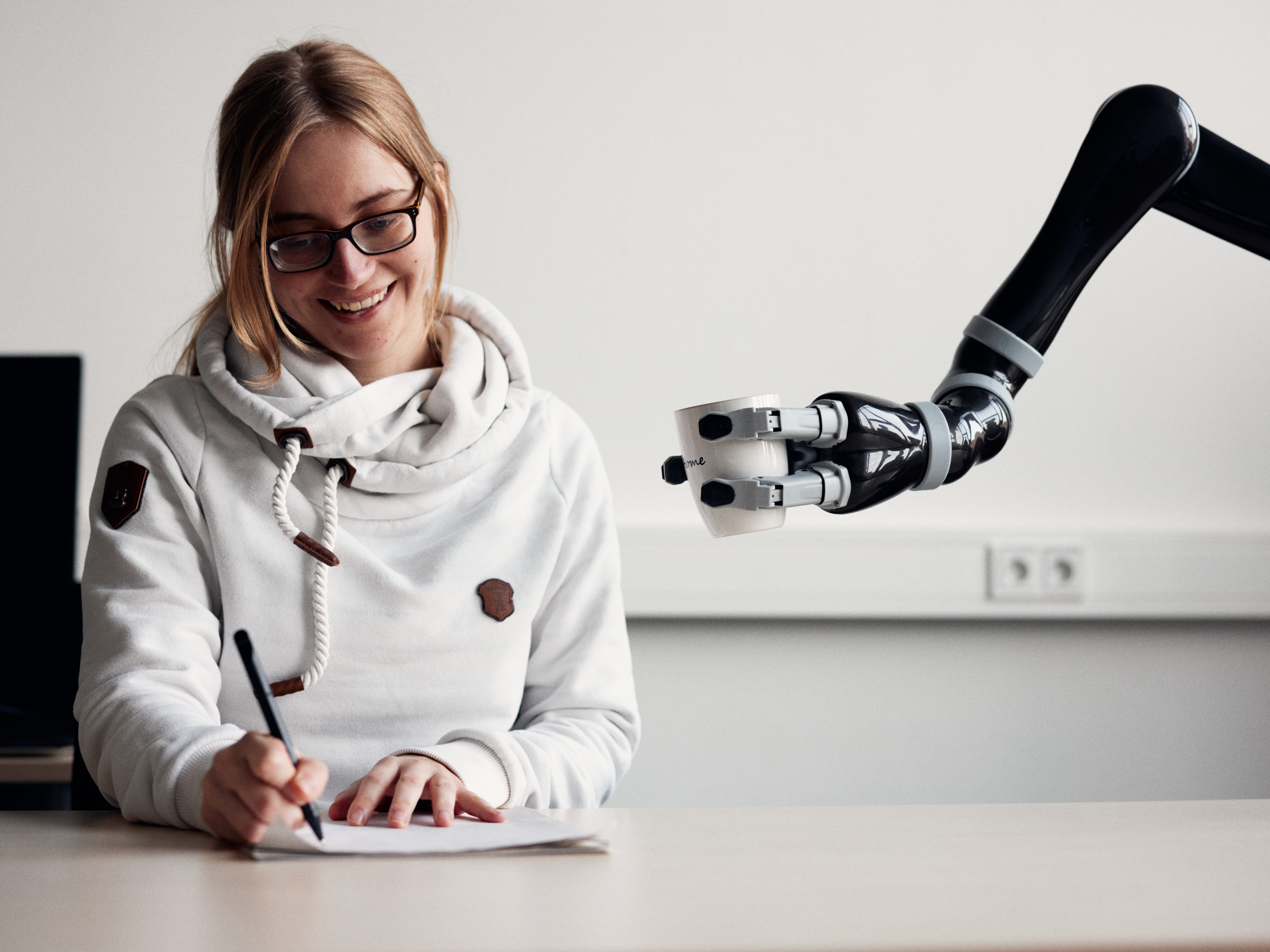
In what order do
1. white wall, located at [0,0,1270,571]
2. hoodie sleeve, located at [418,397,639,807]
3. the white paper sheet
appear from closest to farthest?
the white paper sheet
hoodie sleeve, located at [418,397,639,807]
white wall, located at [0,0,1270,571]

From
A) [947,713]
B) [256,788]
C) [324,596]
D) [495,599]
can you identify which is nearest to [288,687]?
[324,596]

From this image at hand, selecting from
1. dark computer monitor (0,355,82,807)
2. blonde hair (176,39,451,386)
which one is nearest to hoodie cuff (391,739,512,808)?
blonde hair (176,39,451,386)

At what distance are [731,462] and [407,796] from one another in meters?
0.31

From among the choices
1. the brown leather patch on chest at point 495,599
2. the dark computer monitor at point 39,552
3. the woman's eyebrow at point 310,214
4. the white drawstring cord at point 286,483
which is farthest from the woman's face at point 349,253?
the dark computer monitor at point 39,552

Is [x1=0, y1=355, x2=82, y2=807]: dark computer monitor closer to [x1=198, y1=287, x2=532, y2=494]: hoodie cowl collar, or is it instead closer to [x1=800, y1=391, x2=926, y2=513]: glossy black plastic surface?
[x1=198, y1=287, x2=532, y2=494]: hoodie cowl collar

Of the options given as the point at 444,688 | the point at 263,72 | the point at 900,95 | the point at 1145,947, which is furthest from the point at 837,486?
the point at 900,95

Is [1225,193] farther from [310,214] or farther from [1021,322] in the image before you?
[310,214]

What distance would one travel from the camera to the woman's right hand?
23.8 inches

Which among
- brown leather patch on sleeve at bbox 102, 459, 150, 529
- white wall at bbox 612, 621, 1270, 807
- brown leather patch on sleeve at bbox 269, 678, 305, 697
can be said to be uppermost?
brown leather patch on sleeve at bbox 102, 459, 150, 529

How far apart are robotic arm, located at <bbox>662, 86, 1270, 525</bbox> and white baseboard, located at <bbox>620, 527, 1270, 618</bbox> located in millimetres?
1131

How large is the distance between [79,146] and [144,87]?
148 mm

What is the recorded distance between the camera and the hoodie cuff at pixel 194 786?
0.70 metres

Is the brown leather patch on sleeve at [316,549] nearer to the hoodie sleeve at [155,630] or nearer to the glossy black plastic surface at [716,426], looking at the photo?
the hoodie sleeve at [155,630]

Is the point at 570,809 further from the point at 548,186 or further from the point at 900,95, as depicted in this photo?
the point at 900,95
